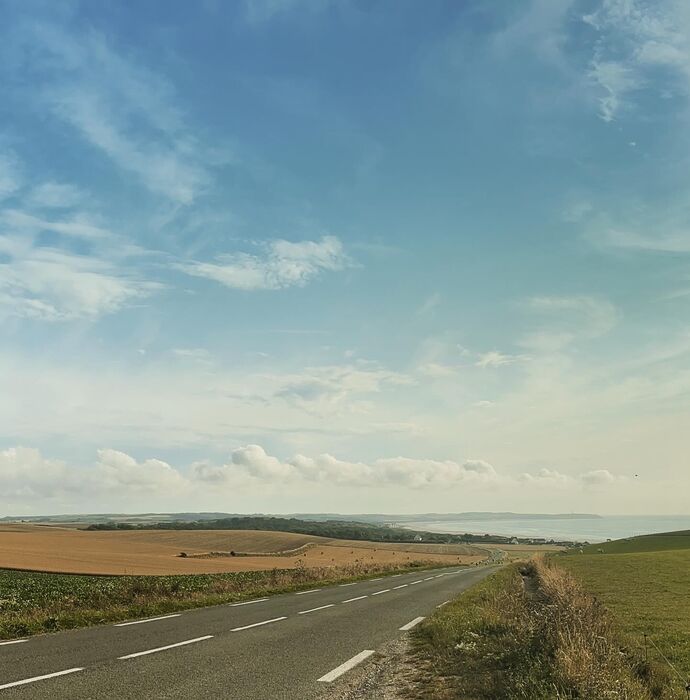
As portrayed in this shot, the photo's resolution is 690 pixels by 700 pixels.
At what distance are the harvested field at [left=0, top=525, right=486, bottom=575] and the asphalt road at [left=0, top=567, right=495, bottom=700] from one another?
39.8 meters

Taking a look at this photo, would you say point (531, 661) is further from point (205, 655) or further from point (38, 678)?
point (38, 678)

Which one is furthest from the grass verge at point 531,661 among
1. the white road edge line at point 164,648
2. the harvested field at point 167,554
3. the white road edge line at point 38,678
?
the harvested field at point 167,554

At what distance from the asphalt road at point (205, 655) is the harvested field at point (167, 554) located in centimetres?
3976

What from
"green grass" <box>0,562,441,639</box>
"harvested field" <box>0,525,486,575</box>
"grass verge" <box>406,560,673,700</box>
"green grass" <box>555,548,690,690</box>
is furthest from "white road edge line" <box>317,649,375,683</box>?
"harvested field" <box>0,525,486,575</box>

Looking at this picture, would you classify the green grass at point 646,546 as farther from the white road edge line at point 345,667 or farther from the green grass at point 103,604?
the white road edge line at point 345,667

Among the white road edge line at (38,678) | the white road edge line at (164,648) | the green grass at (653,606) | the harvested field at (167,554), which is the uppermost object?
the white road edge line at (38,678)

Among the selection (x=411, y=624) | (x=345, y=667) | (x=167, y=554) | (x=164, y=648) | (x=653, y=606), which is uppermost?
(x=345, y=667)

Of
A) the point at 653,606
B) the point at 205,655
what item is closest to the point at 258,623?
the point at 205,655

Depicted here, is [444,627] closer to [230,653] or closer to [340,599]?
[230,653]

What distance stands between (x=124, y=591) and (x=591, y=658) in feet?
65.9

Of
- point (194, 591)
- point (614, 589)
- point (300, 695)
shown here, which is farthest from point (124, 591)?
point (614, 589)

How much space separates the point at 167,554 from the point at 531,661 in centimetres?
9236

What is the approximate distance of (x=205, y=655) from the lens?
1245 centimetres

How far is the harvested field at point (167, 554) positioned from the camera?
201 feet
